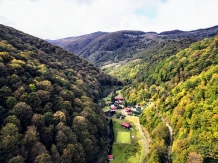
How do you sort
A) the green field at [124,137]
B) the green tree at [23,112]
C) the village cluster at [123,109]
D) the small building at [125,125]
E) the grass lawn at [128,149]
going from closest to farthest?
1. the green tree at [23,112]
2. the grass lawn at [128,149]
3. the green field at [124,137]
4. the small building at [125,125]
5. the village cluster at [123,109]

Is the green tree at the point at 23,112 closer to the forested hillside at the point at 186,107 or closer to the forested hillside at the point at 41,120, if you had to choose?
the forested hillside at the point at 41,120

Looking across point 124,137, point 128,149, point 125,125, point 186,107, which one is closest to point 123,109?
point 125,125

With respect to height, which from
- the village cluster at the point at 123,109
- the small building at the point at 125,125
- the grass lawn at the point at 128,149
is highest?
the village cluster at the point at 123,109

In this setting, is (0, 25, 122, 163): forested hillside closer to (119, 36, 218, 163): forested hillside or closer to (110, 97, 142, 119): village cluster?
(119, 36, 218, 163): forested hillside

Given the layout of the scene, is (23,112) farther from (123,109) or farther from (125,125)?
(123,109)

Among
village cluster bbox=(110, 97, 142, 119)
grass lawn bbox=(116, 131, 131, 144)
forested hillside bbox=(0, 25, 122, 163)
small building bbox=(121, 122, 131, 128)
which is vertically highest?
forested hillside bbox=(0, 25, 122, 163)

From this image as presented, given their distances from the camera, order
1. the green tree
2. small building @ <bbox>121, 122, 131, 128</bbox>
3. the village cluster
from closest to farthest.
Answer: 1. the green tree
2. small building @ <bbox>121, 122, 131, 128</bbox>
3. the village cluster

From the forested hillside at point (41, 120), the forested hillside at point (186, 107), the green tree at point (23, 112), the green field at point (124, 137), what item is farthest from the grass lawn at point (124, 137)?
the green tree at point (23, 112)

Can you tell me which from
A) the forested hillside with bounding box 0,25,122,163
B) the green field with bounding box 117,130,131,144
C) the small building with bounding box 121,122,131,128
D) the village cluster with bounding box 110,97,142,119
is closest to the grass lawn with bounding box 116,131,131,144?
the green field with bounding box 117,130,131,144
